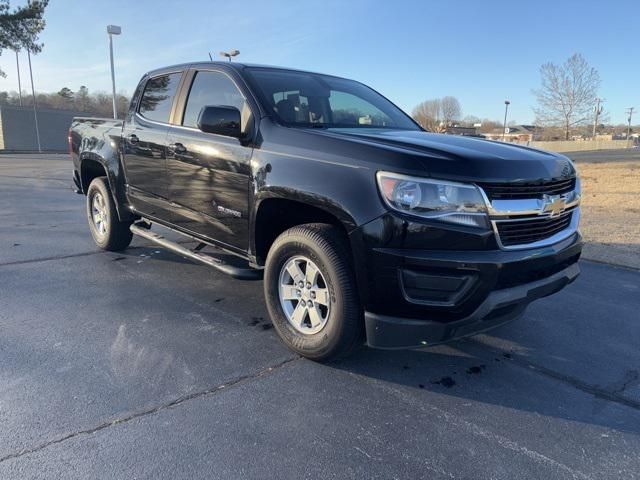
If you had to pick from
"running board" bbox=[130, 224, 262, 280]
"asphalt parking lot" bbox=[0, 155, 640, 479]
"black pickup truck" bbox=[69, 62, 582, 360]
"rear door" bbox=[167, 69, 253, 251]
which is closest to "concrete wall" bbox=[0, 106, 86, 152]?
"asphalt parking lot" bbox=[0, 155, 640, 479]

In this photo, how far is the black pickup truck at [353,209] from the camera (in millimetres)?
2729

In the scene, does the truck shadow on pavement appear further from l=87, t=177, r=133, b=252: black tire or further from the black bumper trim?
l=87, t=177, r=133, b=252: black tire

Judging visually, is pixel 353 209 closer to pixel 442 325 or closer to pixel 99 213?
pixel 442 325

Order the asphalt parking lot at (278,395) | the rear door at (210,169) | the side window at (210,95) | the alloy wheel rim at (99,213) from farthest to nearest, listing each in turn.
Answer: the alloy wheel rim at (99,213) < the side window at (210,95) < the rear door at (210,169) < the asphalt parking lot at (278,395)

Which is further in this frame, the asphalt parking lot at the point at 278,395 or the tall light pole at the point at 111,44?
the tall light pole at the point at 111,44

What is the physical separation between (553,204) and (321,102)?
2009 mm

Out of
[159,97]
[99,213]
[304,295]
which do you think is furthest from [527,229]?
[99,213]

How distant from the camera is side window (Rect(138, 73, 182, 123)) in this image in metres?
4.73

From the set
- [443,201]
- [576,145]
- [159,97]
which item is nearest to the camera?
[443,201]

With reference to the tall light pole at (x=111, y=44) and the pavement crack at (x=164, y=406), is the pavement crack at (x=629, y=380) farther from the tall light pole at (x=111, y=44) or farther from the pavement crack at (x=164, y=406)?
the tall light pole at (x=111, y=44)

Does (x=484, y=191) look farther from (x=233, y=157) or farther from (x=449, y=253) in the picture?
(x=233, y=157)

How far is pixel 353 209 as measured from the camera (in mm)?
2881

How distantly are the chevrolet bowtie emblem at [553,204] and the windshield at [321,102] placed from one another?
5.17 feet

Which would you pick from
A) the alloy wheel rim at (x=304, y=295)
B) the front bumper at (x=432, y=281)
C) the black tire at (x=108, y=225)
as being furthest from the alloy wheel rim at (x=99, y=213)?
the front bumper at (x=432, y=281)
